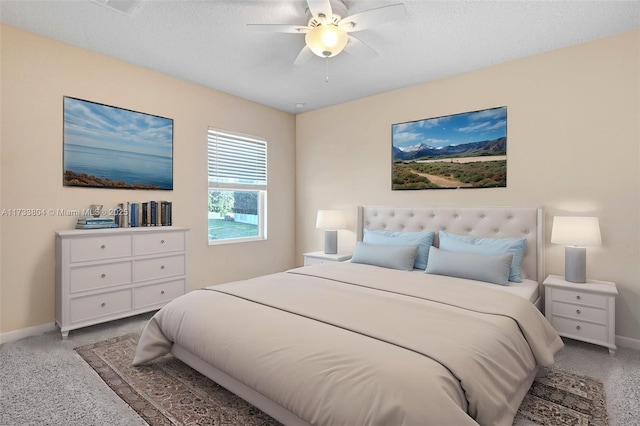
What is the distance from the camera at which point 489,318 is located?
1855 millimetres

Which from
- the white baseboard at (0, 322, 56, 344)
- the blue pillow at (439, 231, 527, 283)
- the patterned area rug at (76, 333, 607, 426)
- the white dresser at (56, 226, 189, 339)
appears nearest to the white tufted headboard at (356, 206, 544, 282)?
the blue pillow at (439, 231, 527, 283)

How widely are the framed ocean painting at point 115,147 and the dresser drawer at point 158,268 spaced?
80 cm

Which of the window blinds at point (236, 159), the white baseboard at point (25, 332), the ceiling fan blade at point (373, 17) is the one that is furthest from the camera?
the window blinds at point (236, 159)

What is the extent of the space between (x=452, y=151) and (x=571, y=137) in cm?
103

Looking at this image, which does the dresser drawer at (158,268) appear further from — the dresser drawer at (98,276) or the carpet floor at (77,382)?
the carpet floor at (77,382)

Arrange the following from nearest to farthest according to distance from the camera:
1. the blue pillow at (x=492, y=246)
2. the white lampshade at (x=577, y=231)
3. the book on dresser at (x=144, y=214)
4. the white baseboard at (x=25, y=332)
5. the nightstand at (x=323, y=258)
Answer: the white lampshade at (x=577, y=231) → the white baseboard at (x=25, y=332) → the blue pillow at (x=492, y=246) → the book on dresser at (x=144, y=214) → the nightstand at (x=323, y=258)

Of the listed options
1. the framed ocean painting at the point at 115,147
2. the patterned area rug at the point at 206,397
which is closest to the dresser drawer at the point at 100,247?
the framed ocean painting at the point at 115,147

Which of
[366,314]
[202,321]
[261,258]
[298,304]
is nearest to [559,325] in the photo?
[366,314]

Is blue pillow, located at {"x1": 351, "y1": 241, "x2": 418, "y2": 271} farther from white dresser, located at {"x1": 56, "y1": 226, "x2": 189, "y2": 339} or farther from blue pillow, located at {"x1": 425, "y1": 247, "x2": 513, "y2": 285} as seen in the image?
white dresser, located at {"x1": 56, "y1": 226, "x2": 189, "y2": 339}

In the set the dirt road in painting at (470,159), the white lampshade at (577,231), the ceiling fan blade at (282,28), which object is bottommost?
the white lampshade at (577,231)

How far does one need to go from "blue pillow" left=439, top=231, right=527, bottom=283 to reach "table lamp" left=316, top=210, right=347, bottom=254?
1376 millimetres

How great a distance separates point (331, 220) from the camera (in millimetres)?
4223

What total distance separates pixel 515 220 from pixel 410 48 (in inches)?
72.8

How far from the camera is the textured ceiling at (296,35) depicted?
2.38 metres
